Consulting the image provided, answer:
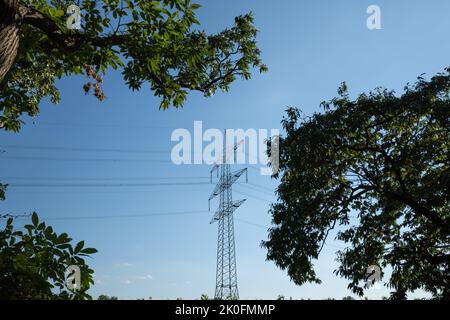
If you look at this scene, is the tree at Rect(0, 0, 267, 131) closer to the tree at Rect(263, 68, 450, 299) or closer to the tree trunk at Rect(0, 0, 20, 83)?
the tree trunk at Rect(0, 0, 20, 83)

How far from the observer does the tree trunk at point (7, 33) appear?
6.58 metres

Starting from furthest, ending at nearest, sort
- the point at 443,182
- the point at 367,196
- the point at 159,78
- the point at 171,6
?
the point at 367,196 < the point at 443,182 < the point at 159,78 < the point at 171,6

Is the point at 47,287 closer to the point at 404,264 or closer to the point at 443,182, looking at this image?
the point at 443,182

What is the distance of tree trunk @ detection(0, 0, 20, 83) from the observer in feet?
21.6

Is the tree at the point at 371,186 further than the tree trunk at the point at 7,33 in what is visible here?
Yes

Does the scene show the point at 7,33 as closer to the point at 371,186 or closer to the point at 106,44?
the point at 106,44

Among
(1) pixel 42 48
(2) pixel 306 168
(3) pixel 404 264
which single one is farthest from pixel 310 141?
(1) pixel 42 48

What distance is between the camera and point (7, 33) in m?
6.68

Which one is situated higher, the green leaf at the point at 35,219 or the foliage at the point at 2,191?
the foliage at the point at 2,191

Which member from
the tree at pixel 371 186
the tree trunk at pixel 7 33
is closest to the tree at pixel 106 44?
the tree trunk at pixel 7 33

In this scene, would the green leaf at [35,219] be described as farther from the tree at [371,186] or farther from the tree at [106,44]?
the tree at [371,186]

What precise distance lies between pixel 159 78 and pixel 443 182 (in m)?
12.9

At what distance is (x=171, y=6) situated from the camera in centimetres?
916
